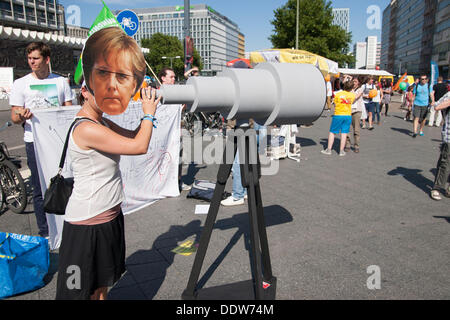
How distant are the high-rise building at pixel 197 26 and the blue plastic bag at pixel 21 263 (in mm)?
132387

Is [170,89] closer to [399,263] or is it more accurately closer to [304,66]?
[304,66]

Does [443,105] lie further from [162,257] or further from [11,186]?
[11,186]

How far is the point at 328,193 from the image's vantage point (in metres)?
5.03

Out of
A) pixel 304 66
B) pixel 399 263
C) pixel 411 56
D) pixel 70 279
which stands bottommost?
pixel 399 263

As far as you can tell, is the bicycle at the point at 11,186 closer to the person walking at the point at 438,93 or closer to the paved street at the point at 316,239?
the paved street at the point at 316,239

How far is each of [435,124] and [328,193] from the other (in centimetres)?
1060

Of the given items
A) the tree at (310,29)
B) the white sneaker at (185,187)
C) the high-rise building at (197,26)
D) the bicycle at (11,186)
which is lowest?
the white sneaker at (185,187)

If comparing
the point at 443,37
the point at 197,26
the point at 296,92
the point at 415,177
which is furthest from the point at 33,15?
the point at 197,26

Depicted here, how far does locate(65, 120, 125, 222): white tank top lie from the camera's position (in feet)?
5.68

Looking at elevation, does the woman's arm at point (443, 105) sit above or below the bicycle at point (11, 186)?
above

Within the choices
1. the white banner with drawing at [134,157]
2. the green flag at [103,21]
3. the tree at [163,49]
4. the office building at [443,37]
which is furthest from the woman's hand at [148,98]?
the tree at [163,49]

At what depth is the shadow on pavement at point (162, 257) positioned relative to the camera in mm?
2632

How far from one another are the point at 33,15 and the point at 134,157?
72.7 meters

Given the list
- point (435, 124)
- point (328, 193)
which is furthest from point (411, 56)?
point (328, 193)
